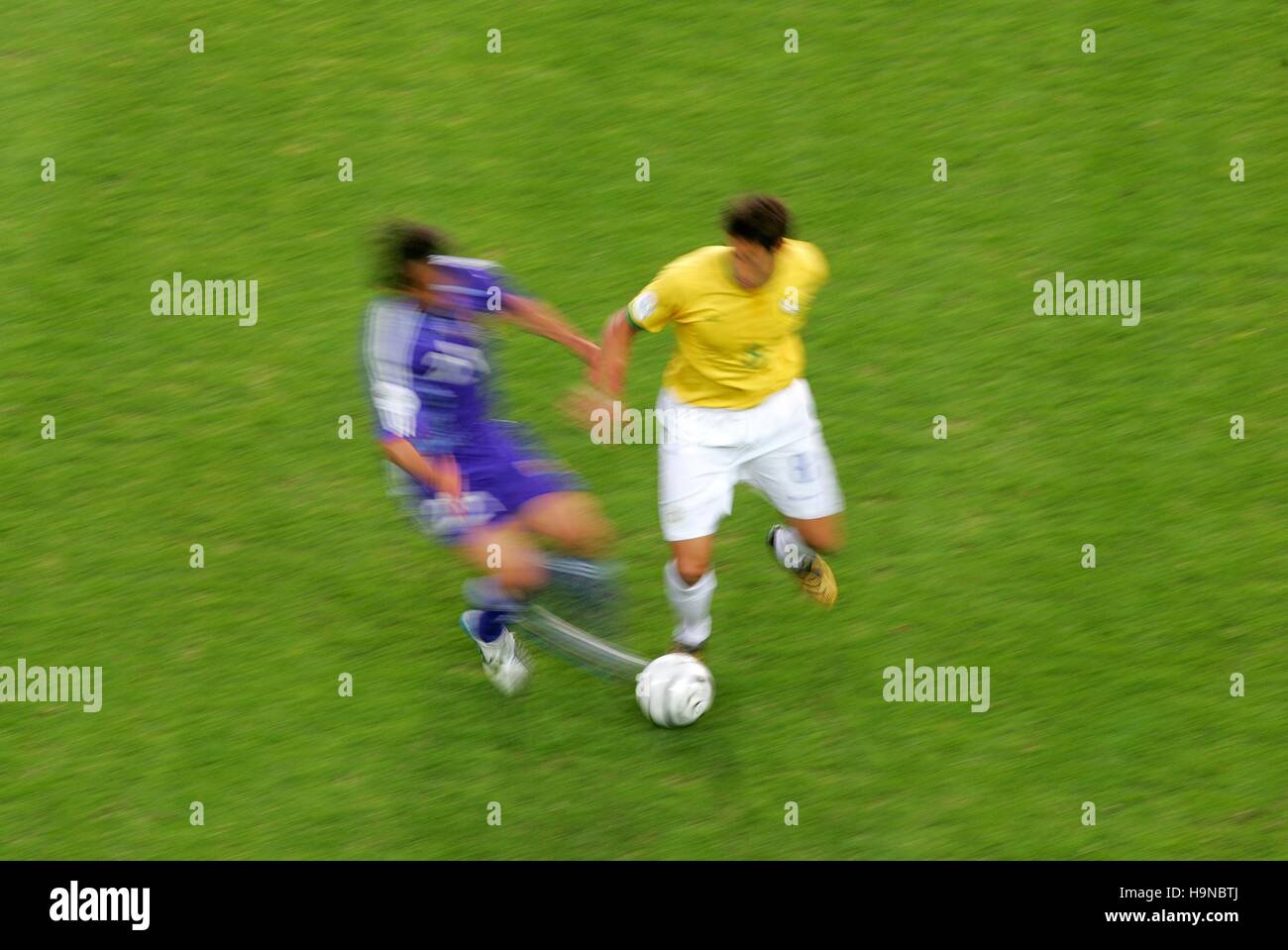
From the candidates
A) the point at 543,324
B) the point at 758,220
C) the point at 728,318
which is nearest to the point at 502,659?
A: the point at 543,324

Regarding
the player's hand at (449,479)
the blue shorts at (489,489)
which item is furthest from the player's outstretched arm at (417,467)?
the blue shorts at (489,489)

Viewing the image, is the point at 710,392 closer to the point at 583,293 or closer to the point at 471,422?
the point at 471,422

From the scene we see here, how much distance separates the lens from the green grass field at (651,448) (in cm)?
777

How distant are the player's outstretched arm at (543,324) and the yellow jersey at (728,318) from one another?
0.37 metres

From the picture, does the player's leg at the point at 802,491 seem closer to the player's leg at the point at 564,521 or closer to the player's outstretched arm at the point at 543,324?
the player's leg at the point at 564,521

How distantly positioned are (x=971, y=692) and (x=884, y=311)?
2870mm

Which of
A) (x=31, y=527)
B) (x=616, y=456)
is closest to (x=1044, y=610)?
(x=616, y=456)

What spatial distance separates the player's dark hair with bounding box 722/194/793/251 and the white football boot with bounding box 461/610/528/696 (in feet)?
8.15

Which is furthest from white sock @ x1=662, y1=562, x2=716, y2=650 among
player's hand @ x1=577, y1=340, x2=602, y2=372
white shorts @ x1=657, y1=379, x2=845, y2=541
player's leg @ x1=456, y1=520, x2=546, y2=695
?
player's hand @ x1=577, y1=340, x2=602, y2=372

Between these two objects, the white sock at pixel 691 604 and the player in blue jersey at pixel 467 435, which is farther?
the white sock at pixel 691 604

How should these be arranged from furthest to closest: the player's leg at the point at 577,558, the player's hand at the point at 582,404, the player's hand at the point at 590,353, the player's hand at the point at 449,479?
the player's leg at the point at 577,558
the player's hand at the point at 590,353
the player's hand at the point at 582,404
the player's hand at the point at 449,479

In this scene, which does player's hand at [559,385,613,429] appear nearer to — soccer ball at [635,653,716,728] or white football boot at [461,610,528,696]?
white football boot at [461,610,528,696]

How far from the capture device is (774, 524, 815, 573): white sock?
7969mm

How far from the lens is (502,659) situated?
26.5 ft
